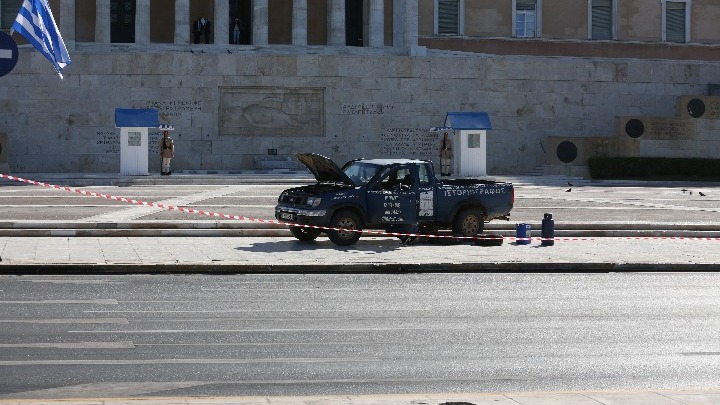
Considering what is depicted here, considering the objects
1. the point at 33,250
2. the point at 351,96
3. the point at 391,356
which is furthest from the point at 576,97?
the point at 391,356

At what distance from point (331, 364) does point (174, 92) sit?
4307cm

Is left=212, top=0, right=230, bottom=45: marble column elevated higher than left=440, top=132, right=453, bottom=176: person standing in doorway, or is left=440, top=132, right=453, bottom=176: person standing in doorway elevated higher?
left=212, top=0, right=230, bottom=45: marble column

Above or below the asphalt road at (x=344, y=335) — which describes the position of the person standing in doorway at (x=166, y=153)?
above

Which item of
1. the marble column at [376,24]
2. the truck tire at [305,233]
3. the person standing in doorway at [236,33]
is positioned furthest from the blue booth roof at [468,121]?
the truck tire at [305,233]

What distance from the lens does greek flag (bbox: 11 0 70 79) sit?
25562 mm

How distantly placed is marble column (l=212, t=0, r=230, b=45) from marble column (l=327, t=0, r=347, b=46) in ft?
16.9

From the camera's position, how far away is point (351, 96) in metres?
56.2

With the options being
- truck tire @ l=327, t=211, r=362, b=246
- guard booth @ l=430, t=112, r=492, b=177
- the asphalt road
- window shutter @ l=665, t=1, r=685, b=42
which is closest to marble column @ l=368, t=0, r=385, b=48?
guard booth @ l=430, t=112, r=492, b=177

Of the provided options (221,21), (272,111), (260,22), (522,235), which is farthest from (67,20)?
(522,235)

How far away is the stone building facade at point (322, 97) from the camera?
53812 millimetres

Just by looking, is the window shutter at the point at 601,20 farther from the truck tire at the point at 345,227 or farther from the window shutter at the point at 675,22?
the truck tire at the point at 345,227

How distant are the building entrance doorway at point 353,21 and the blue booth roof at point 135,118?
20713 millimetres

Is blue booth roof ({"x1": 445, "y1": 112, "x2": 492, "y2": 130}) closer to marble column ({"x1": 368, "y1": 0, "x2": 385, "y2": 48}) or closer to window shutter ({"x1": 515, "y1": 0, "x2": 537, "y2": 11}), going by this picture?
marble column ({"x1": 368, "y1": 0, "x2": 385, "y2": 48})

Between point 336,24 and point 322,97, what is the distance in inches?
265
